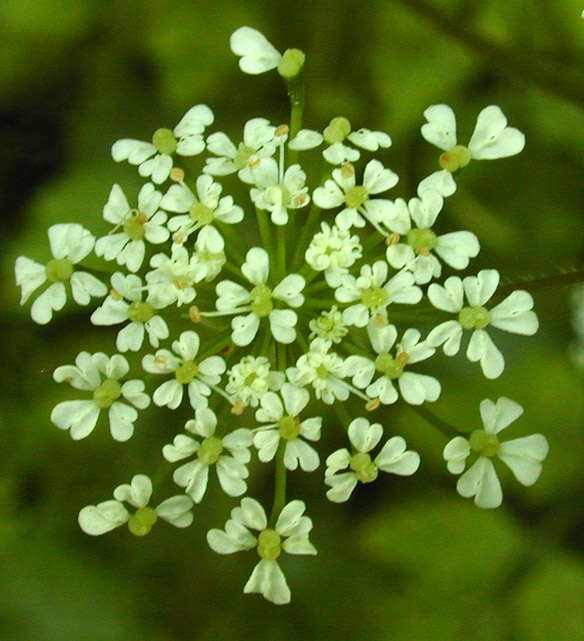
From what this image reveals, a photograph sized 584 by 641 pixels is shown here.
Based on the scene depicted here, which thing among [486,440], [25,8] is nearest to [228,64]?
[25,8]

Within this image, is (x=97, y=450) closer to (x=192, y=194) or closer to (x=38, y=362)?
(x=38, y=362)

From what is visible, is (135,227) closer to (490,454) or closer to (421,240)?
(421,240)

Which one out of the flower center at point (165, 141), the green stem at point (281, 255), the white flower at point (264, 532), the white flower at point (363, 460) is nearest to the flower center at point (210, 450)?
the white flower at point (264, 532)

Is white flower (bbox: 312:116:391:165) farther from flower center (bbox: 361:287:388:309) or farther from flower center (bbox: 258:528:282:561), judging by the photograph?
flower center (bbox: 258:528:282:561)

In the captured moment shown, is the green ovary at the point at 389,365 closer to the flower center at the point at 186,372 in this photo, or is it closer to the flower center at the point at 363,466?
the flower center at the point at 363,466

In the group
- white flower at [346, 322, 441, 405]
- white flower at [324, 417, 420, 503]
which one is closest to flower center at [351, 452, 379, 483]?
white flower at [324, 417, 420, 503]

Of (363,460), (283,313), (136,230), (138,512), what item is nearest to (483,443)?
(363,460)
